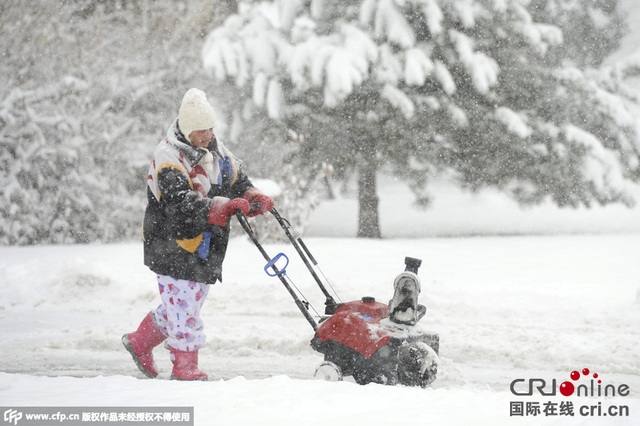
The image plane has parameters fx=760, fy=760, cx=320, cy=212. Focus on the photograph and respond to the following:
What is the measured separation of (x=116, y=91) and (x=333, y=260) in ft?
16.9

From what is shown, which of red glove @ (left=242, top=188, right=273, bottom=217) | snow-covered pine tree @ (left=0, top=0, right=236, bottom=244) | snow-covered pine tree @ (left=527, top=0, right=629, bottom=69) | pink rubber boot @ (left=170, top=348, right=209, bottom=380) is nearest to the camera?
red glove @ (left=242, top=188, right=273, bottom=217)

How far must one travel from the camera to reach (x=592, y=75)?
40.4 ft

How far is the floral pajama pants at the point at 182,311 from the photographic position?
4219 mm

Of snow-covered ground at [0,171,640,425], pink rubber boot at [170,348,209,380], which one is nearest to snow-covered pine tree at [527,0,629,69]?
snow-covered ground at [0,171,640,425]

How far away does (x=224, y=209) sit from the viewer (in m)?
3.98

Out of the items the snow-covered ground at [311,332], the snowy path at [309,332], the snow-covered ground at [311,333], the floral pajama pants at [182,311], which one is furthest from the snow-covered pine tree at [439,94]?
the floral pajama pants at [182,311]

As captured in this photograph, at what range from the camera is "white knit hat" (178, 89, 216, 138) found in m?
4.20

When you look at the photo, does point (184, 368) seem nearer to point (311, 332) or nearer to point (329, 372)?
point (329, 372)

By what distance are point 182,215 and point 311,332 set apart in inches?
80.3

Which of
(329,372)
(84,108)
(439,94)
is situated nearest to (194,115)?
(329,372)

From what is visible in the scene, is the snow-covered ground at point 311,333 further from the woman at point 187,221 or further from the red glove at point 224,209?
the red glove at point 224,209

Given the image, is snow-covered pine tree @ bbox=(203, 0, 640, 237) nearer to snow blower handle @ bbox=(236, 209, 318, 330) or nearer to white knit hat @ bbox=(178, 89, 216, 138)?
white knit hat @ bbox=(178, 89, 216, 138)

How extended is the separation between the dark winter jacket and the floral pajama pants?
8cm

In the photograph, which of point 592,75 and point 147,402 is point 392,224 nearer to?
point 592,75
